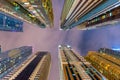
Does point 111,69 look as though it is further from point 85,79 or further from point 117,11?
point 117,11

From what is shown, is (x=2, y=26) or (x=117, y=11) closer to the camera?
(x=117, y=11)

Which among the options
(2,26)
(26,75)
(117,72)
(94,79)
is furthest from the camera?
(2,26)

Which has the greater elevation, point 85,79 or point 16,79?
point 85,79

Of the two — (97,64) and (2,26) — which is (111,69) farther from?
(2,26)

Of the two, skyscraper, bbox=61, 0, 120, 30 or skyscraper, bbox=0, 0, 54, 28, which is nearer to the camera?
skyscraper, bbox=61, 0, 120, 30

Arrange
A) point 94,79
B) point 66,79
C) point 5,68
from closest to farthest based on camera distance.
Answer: point 66,79, point 94,79, point 5,68

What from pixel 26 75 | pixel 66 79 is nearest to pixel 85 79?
pixel 66 79

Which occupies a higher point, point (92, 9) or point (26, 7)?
point (26, 7)

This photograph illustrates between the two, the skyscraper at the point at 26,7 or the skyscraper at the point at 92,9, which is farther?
the skyscraper at the point at 26,7

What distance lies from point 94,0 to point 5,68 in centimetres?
14324

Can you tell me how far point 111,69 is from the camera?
137 metres

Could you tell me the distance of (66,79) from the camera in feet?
273

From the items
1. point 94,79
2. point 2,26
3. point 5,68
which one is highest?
point 2,26

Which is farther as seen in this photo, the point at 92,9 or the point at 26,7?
the point at 26,7
